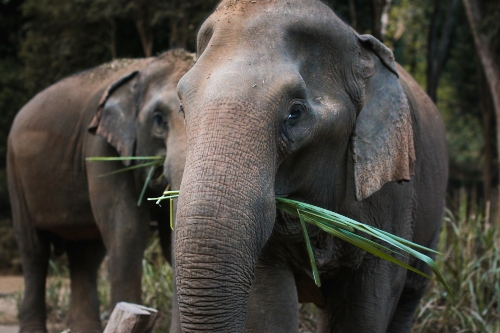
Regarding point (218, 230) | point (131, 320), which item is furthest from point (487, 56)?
point (218, 230)

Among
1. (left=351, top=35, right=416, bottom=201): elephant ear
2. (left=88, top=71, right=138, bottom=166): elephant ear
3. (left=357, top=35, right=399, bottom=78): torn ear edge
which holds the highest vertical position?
(left=357, top=35, right=399, bottom=78): torn ear edge

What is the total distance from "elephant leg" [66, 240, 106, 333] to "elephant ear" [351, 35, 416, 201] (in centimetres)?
403

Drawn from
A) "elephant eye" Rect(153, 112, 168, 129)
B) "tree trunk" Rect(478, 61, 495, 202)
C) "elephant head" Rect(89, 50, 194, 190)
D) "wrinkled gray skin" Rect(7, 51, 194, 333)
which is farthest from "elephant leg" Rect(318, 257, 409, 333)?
"tree trunk" Rect(478, 61, 495, 202)

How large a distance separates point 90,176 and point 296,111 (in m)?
3.82

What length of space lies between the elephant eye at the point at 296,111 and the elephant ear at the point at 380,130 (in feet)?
1.79

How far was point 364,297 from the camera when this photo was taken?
4.61 metres

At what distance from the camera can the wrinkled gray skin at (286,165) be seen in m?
3.17

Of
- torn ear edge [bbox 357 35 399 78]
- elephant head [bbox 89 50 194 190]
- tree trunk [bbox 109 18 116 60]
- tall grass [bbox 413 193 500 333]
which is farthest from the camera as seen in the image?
tree trunk [bbox 109 18 116 60]

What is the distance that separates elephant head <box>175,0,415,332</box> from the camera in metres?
3.15

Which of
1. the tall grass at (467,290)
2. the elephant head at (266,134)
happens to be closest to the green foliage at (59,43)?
the tall grass at (467,290)

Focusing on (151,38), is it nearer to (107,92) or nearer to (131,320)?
(107,92)

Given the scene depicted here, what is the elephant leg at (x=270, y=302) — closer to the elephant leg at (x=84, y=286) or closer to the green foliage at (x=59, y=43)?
the elephant leg at (x=84, y=286)

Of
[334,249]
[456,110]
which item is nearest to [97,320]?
[334,249]

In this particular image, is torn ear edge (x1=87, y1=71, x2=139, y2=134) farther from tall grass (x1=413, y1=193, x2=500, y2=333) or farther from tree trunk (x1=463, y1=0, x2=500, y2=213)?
tree trunk (x1=463, y1=0, x2=500, y2=213)
